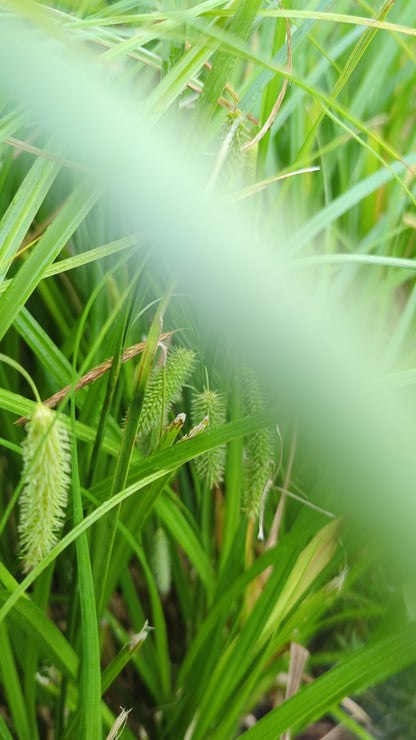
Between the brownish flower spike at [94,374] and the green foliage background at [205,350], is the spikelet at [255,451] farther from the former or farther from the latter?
the brownish flower spike at [94,374]

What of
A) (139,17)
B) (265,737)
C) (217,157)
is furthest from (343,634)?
(139,17)

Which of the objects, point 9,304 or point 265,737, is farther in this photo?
point 265,737

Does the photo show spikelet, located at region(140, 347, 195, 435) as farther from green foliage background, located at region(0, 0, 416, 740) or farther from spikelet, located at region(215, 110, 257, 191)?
spikelet, located at region(215, 110, 257, 191)

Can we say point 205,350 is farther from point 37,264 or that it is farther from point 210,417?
point 37,264

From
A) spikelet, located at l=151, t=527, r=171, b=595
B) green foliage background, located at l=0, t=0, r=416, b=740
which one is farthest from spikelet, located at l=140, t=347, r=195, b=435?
spikelet, located at l=151, t=527, r=171, b=595

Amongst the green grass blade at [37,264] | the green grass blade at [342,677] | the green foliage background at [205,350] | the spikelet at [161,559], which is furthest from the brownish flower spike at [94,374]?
the green grass blade at [342,677]

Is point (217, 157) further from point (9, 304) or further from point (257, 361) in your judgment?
point (257, 361)
